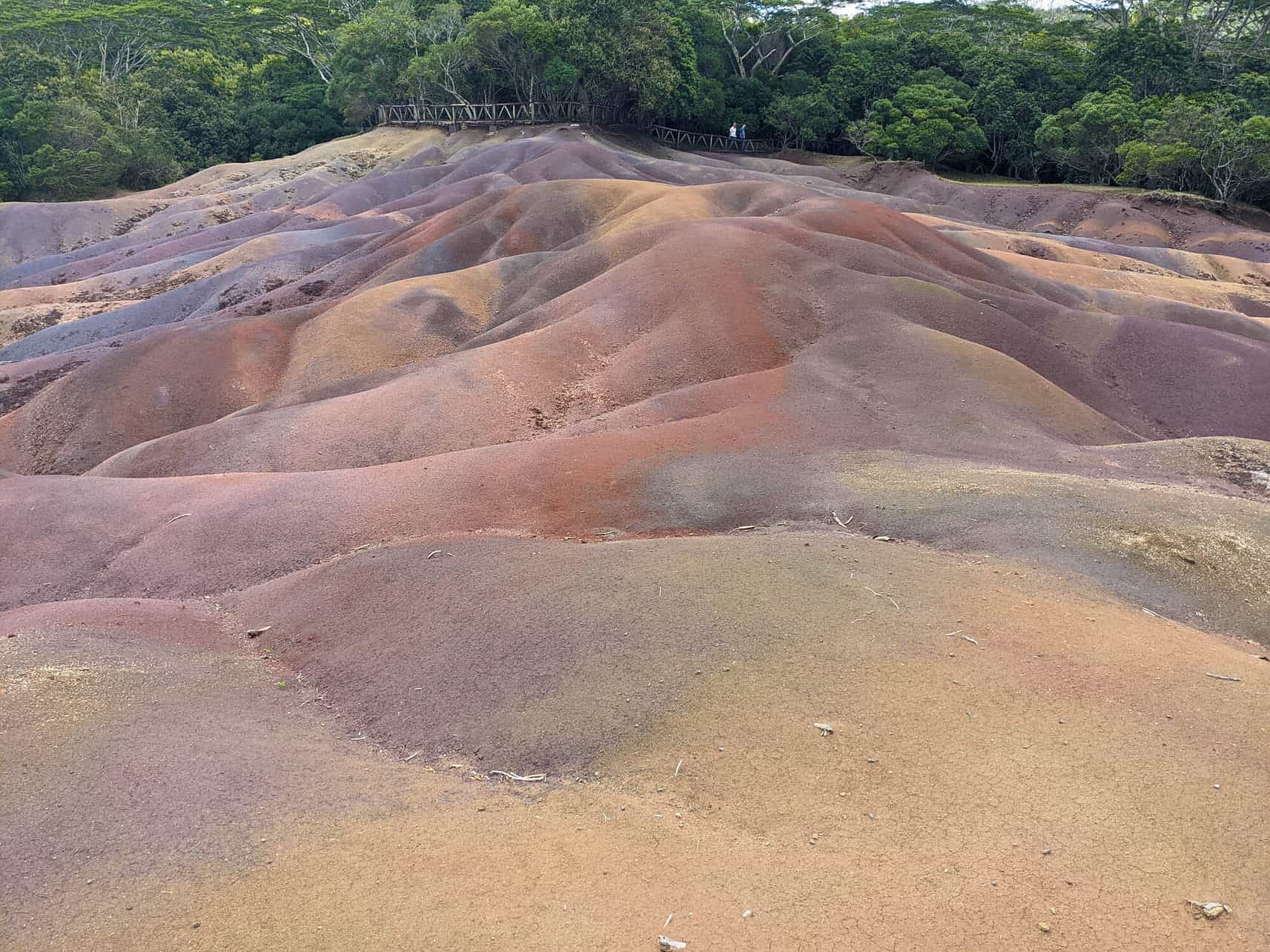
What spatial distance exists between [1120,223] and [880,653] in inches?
1936

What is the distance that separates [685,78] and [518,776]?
208ft

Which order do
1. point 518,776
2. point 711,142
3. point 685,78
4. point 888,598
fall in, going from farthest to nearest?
point 711,142
point 685,78
point 888,598
point 518,776

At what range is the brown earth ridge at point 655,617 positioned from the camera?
20.0 feet

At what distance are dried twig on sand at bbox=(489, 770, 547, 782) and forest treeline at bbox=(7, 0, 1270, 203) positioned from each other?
53.9 metres

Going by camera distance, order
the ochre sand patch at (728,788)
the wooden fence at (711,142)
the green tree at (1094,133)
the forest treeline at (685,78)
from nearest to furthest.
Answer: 1. the ochre sand patch at (728,788)
2. the green tree at (1094,133)
3. the forest treeline at (685,78)
4. the wooden fence at (711,142)

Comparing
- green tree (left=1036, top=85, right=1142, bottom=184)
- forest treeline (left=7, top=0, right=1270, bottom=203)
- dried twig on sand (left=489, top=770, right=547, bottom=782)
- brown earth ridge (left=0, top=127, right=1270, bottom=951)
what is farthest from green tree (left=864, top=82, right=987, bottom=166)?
dried twig on sand (left=489, top=770, right=547, bottom=782)

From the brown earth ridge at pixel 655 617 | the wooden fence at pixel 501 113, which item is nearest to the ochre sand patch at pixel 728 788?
the brown earth ridge at pixel 655 617

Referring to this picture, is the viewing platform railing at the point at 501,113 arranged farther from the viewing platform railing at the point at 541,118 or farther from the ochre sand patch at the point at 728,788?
the ochre sand patch at the point at 728,788

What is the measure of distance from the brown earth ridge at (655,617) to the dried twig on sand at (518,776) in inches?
1.5

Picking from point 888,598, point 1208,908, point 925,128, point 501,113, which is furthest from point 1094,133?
point 1208,908

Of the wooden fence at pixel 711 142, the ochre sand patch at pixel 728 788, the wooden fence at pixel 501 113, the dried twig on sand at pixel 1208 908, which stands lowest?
the ochre sand patch at pixel 728 788

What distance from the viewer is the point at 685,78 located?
207 feet

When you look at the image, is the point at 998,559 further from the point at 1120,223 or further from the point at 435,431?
the point at 1120,223

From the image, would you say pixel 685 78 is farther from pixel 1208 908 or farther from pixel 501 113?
pixel 1208 908
